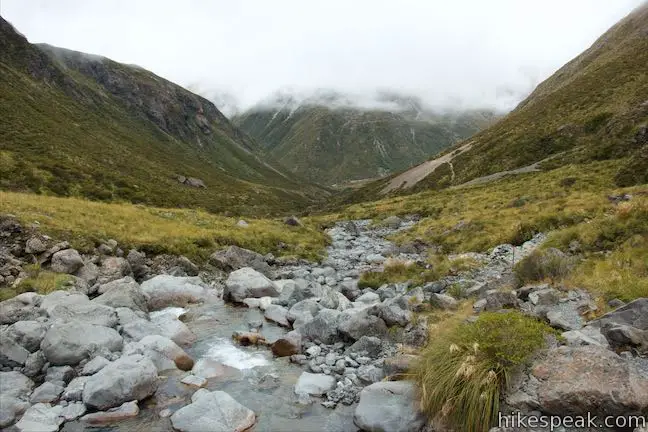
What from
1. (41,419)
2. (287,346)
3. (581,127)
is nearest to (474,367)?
(287,346)

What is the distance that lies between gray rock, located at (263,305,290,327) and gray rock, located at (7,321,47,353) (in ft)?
26.6

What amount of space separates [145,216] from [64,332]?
78.8ft

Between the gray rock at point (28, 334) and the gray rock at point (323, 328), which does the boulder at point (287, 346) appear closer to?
the gray rock at point (323, 328)

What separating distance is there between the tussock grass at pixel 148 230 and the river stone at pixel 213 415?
17901 millimetres

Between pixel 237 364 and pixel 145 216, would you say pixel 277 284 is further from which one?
pixel 145 216

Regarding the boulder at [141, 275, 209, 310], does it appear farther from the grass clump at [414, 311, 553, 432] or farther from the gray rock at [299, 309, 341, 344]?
the grass clump at [414, 311, 553, 432]

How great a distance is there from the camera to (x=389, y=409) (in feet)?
31.0

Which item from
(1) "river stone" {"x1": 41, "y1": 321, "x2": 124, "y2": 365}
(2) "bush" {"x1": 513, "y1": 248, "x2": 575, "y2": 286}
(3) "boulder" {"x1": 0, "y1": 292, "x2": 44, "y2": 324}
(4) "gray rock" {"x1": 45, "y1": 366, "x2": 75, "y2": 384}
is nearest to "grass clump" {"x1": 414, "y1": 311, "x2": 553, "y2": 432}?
(2) "bush" {"x1": 513, "y1": 248, "x2": 575, "y2": 286}

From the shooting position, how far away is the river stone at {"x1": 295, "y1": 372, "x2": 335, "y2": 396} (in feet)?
38.4

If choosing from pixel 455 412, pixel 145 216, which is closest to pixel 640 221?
pixel 455 412

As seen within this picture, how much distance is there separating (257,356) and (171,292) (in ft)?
26.2

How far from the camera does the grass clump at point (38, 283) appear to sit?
Result: 722 inches

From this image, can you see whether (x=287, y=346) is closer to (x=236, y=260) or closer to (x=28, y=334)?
(x=28, y=334)

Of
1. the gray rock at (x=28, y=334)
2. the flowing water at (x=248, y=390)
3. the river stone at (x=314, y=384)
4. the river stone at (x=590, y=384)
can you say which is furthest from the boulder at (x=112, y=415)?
the river stone at (x=590, y=384)
